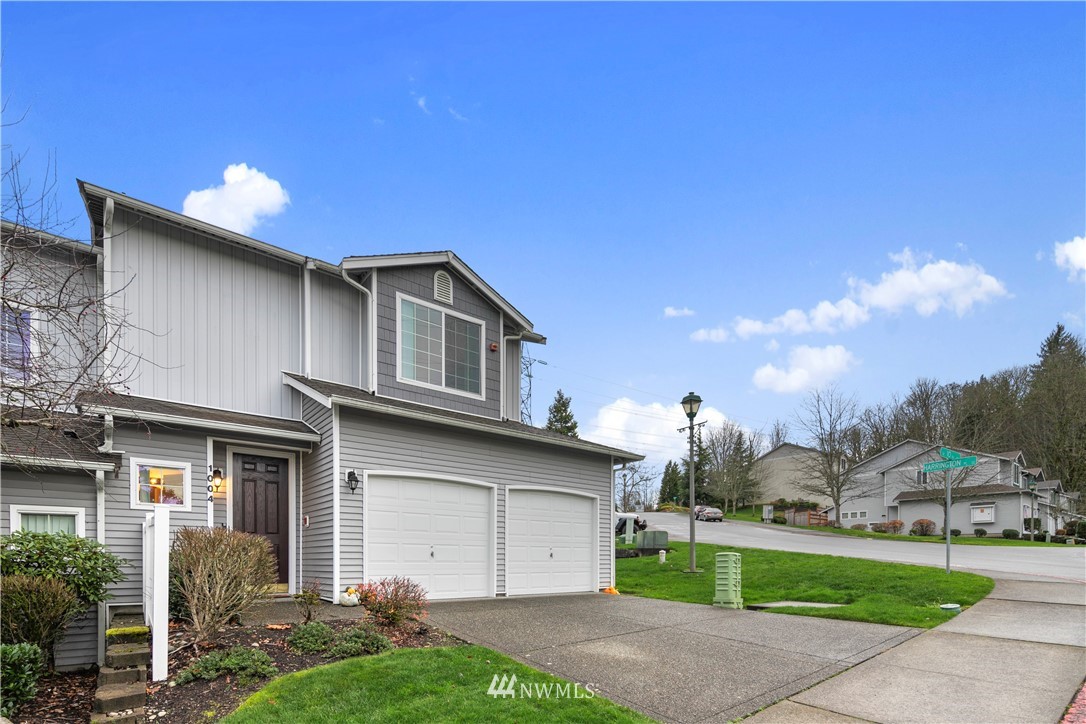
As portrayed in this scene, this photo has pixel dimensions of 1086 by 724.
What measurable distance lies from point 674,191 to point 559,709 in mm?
15155

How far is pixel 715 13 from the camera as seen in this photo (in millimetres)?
12047

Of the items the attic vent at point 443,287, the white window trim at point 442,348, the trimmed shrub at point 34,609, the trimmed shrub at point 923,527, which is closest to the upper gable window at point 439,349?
the white window trim at point 442,348

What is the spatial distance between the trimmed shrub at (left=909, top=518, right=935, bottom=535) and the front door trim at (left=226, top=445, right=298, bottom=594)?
39381 millimetres

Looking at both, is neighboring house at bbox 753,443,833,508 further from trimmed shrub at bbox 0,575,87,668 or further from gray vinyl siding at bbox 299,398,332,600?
trimmed shrub at bbox 0,575,87,668

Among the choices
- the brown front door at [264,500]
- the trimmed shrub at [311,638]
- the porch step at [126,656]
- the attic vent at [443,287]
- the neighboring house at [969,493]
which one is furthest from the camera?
the neighboring house at [969,493]

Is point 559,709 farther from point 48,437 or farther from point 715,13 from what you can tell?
point 715,13

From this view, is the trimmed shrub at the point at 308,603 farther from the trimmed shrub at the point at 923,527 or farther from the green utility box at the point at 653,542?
the trimmed shrub at the point at 923,527

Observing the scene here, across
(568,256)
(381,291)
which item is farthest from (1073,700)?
(568,256)

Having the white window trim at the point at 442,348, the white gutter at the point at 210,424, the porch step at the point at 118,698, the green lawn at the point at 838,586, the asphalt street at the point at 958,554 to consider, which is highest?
the white window trim at the point at 442,348

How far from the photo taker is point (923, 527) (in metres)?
38.8

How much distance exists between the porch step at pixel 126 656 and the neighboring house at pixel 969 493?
129 feet

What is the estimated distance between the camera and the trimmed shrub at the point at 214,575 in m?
7.10

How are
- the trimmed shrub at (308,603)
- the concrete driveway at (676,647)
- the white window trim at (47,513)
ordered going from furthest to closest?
the white window trim at (47,513) → the trimmed shrub at (308,603) → the concrete driveway at (676,647)

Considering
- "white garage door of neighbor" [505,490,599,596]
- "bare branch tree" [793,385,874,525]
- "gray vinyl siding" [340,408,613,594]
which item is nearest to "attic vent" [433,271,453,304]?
"gray vinyl siding" [340,408,613,594]
